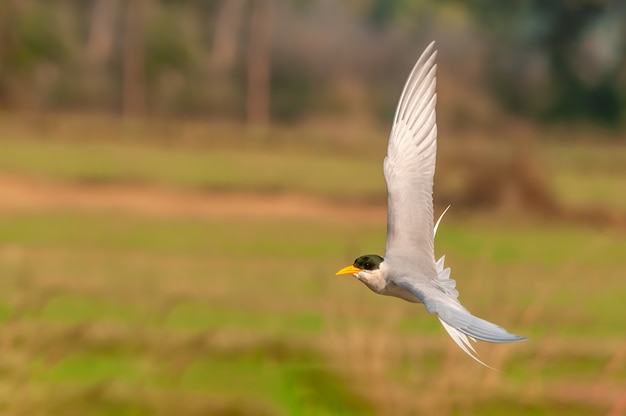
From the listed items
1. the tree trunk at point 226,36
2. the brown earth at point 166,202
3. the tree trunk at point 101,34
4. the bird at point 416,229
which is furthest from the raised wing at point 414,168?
the tree trunk at point 226,36

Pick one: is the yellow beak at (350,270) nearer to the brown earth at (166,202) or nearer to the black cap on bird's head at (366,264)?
the black cap on bird's head at (366,264)

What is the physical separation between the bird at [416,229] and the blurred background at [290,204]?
0.50 m

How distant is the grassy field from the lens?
10.5 metres

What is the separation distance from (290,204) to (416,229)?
30835mm

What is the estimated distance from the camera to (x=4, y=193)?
105 feet

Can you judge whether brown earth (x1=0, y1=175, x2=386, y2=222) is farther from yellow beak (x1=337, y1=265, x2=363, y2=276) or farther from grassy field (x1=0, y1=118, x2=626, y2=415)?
yellow beak (x1=337, y1=265, x2=363, y2=276)

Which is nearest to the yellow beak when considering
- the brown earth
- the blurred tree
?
the brown earth

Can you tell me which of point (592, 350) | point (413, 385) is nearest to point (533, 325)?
point (592, 350)

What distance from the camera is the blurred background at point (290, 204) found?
1214 centimetres

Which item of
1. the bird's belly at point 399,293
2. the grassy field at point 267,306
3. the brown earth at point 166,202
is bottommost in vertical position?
the brown earth at point 166,202

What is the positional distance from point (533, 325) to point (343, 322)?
412 cm

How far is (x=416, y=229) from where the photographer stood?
8.77 ft

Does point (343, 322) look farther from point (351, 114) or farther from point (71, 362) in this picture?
point (351, 114)

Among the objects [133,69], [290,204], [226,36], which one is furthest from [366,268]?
[226,36]
